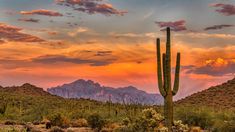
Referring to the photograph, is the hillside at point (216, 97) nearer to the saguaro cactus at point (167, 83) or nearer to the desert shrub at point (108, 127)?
the desert shrub at point (108, 127)

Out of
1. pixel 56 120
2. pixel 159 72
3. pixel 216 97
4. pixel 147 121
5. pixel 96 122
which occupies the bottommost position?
pixel 96 122

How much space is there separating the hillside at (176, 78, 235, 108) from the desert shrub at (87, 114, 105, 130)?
47423 mm

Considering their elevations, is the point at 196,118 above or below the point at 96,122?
below

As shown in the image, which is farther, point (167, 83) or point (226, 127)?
point (226, 127)

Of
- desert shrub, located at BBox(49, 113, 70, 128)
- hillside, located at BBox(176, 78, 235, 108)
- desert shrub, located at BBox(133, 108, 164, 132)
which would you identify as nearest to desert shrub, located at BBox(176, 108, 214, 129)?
desert shrub, located at BBox(49, 113, 70, 128)

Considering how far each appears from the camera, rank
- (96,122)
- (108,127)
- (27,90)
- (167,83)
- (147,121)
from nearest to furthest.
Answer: (167,83)
(147,121)
(108,127)
(96,122)
(27,90)

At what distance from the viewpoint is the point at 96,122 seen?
38.1 meters

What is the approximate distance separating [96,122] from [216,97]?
58416 mm

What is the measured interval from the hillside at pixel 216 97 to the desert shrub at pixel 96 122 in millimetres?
47423

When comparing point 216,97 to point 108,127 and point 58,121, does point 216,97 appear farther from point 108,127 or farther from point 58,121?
point 108,127

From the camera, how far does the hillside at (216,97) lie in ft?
281

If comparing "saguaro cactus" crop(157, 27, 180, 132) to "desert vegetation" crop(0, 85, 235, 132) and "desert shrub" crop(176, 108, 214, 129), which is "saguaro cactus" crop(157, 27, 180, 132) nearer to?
"desert vegetation" crop(0, 85, 235, 132)

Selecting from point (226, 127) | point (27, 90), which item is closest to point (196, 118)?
point (226, 127)

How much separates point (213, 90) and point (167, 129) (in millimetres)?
78214
